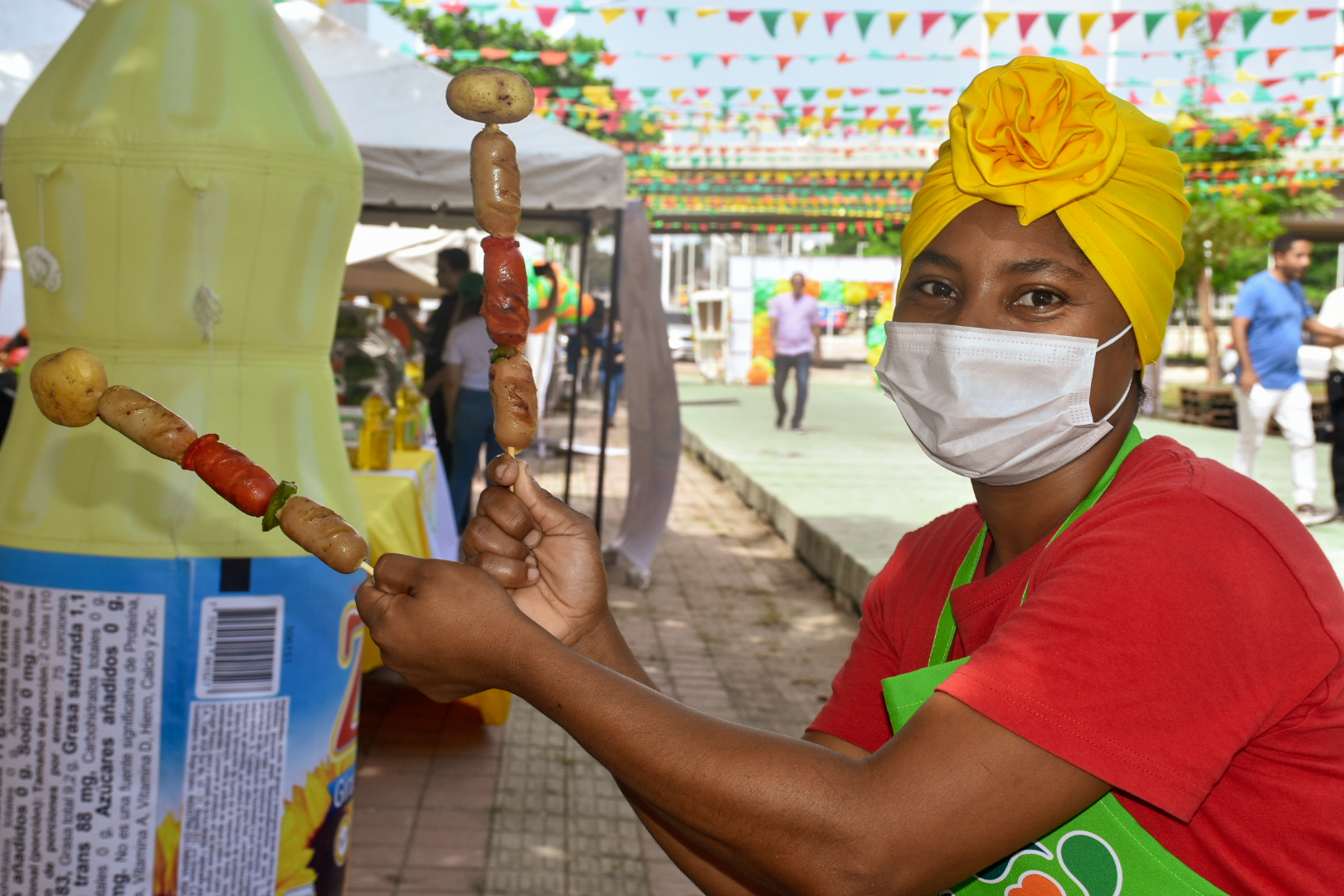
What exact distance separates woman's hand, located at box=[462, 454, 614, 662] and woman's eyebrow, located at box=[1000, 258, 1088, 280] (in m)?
0.68

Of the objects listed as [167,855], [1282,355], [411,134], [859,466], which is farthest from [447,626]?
[859,466]

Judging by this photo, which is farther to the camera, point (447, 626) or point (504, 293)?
point (504, 293)

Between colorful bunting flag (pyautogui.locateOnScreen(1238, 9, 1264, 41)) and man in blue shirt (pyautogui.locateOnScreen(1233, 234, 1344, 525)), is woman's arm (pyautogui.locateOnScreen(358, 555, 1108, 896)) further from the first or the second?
colorful bunting flag (pyautogui.locateOnScreen(1238, 9, 1264, 41))

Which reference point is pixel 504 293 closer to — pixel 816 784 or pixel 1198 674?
pixel 816 784

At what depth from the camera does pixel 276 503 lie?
158 centimetres

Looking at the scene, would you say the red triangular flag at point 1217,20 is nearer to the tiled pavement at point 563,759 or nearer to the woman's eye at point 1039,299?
the tiled pavement at point 563,759

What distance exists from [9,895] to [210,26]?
179 cm

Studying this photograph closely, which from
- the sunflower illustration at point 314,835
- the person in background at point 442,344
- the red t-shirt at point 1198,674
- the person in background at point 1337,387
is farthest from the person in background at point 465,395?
the red t-shirt at point 1198,674

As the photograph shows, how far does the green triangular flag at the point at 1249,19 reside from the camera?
1051cm

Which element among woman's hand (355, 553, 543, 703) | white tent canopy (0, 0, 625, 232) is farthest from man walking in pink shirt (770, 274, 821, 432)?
woman's hand (355, 553, 543, 703)

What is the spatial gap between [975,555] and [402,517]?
3.59 metres

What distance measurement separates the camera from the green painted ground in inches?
367

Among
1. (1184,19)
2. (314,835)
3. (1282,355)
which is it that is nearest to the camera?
(314,835)

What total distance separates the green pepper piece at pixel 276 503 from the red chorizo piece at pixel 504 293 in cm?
35
